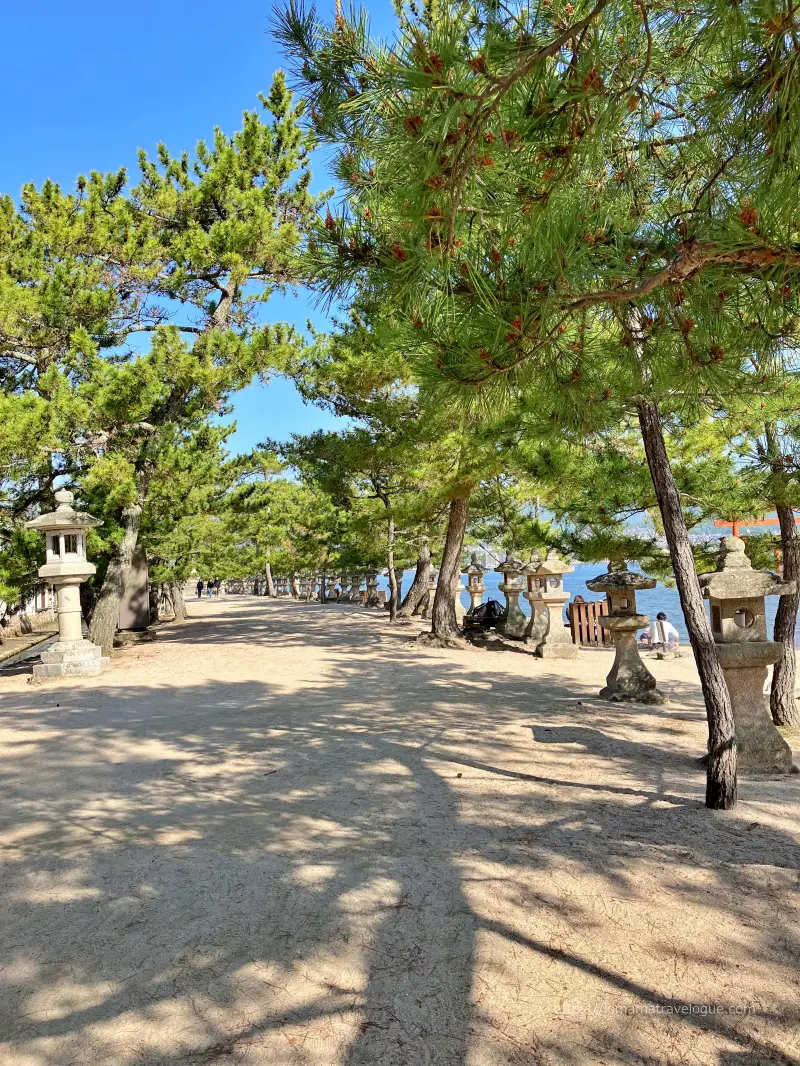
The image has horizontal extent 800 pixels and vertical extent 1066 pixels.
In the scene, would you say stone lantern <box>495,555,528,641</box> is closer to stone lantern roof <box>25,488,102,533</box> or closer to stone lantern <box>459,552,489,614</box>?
stone lantern <box>459,552,489,614</box>

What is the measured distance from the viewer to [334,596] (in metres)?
26.0

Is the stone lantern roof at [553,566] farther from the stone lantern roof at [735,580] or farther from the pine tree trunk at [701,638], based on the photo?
the pine tree trunk at [701,638]

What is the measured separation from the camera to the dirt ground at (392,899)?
197 centimetres

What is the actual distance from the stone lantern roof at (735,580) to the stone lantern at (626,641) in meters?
2.10

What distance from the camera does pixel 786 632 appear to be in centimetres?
601

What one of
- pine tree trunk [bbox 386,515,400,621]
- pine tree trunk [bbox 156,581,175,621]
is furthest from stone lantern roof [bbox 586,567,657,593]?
pine tree trunk [bbox 156,581,175,621]

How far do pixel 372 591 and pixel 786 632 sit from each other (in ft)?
56.6

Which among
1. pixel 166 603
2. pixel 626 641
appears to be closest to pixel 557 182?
pixel 626 641

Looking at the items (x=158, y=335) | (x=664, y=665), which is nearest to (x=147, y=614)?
(x=158, y=335)

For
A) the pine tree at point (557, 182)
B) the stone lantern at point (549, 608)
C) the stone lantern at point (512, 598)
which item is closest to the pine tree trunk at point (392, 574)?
the stone lantern at point (512, 598)

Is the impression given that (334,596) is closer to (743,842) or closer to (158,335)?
(158,335)

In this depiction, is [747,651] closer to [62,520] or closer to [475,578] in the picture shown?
[62,520]

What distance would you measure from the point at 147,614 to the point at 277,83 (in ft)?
32.3

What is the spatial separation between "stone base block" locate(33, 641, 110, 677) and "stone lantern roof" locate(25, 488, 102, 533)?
5.04 ft
